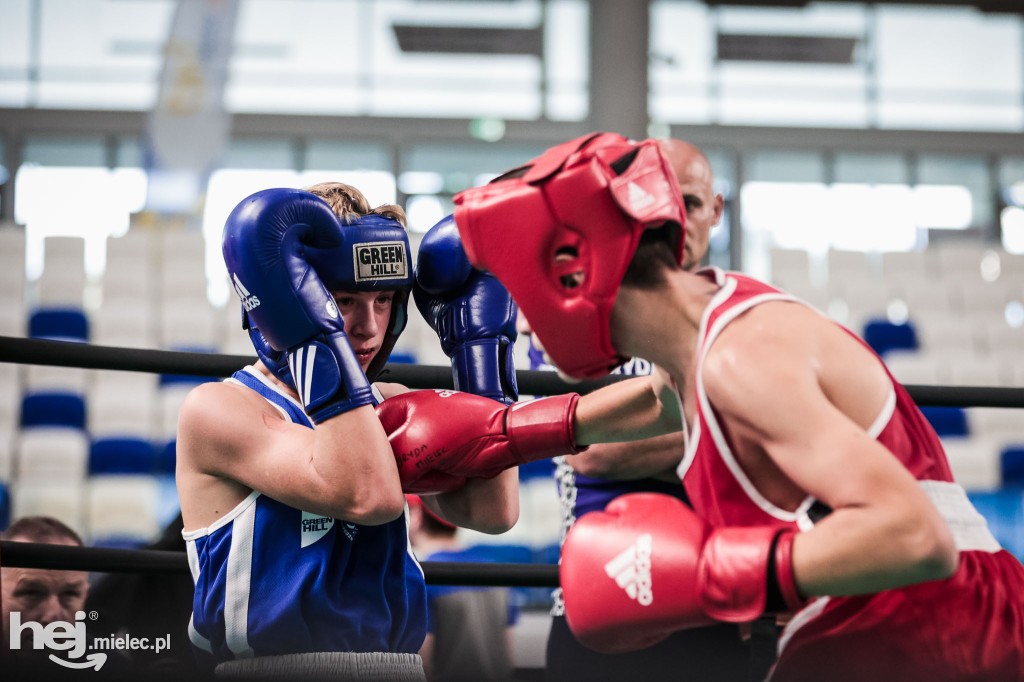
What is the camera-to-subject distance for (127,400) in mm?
6484

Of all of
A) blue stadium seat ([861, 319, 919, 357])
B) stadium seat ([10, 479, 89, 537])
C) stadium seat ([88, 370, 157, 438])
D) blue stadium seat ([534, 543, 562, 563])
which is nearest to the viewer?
blue stadium seat ([534, 543, 562, 563])

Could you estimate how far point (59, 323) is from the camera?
22.0 ft

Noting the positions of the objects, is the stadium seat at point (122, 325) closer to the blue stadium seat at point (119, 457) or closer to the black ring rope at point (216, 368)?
the blue stadium seat at point (119, 457)

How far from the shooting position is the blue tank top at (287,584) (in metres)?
1.41

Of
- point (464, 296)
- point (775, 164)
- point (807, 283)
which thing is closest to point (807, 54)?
point (775, 164)

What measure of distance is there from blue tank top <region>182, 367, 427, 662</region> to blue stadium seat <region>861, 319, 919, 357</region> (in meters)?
7.11

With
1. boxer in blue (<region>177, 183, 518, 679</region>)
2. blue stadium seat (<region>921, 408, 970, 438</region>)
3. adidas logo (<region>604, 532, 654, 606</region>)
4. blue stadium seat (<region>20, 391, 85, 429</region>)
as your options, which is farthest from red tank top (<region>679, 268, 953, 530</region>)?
blue stadium seat (<region>921, 408, 970, 438</region>)

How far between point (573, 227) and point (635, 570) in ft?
1.40

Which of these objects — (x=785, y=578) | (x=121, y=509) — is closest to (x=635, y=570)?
(x=785, y=578)

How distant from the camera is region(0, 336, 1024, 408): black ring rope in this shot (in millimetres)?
1563

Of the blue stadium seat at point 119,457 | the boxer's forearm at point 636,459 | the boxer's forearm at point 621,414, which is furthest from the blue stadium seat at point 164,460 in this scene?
the boxer's forearm at point 621,414

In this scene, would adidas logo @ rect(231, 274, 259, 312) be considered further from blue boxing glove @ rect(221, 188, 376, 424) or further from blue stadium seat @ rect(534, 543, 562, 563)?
blue stadium seat @ rect(534, 543, 562, 563)

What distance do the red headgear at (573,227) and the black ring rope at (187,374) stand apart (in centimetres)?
57

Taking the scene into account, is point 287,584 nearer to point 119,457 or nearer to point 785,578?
point 785,578
